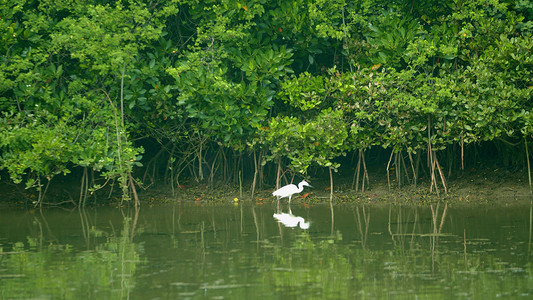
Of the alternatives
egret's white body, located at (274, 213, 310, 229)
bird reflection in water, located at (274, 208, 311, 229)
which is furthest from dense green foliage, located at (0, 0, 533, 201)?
egret's white body, located at (274, 213, 310, 229)

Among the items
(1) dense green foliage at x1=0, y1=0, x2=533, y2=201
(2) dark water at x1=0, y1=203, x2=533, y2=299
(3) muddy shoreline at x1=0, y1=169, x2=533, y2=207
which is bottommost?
(2) dark water at x1=0, y1=203, x2=533, y2=299

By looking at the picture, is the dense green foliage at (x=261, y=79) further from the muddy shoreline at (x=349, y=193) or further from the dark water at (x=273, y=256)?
the dark water at (x=273, y=256)

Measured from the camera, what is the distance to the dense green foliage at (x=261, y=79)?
1340 cm

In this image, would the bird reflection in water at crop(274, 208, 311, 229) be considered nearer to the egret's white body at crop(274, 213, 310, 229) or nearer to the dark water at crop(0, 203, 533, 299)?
the egret's white body at crop(274, 213, 310, 229)

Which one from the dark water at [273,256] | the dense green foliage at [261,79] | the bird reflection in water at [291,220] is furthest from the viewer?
the dense green foliage at [261,79]

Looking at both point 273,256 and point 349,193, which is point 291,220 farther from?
point 349,193

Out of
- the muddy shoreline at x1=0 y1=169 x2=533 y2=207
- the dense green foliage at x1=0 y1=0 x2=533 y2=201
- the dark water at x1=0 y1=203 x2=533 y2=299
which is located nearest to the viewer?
the dark water at x1=0 y1=203 x2=533 y2=299

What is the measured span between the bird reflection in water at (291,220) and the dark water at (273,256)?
13 centimetres

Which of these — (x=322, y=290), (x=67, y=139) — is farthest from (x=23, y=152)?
(x=322, y=290)

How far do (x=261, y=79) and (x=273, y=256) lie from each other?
21.3 ft

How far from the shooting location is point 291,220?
1177 centimetres

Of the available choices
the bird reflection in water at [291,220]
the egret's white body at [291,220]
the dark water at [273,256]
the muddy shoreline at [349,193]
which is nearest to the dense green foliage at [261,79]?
the muddy shoreline at [349,193]

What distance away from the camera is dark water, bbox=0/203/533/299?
21.9ft

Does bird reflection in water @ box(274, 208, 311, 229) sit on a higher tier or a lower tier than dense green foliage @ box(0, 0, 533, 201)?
lower
